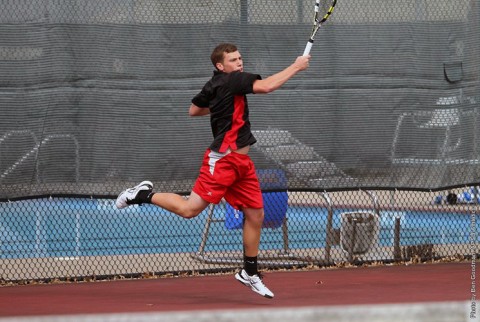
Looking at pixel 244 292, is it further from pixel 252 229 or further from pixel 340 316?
pixel 340 316

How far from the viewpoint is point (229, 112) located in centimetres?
615

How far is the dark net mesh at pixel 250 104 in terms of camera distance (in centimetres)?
713

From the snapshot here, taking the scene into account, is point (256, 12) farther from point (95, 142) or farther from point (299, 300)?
point (299, 300)

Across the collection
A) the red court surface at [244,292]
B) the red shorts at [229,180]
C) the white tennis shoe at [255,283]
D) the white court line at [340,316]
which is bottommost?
the red court surface at [244,292]

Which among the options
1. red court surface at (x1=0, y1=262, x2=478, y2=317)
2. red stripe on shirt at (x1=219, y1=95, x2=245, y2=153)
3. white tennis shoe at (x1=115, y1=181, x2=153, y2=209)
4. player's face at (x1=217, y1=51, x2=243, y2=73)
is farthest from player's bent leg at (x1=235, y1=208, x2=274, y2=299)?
player's face at (x1=217, y1=51, x2=243, y2=73)

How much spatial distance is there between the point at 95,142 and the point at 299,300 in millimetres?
1918

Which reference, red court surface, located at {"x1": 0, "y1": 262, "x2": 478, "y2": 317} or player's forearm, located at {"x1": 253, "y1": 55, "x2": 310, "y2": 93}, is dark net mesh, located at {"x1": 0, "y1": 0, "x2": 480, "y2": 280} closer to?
red court surface, located at {"x1": 0, "y1": 262, "x2": 478, "y2": 317}

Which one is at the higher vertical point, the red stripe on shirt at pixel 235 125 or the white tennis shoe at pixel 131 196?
the red stripe on shirt at pixel 235 125

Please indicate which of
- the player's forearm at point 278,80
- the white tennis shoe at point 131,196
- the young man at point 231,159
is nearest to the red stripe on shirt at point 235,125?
the young man at point 231,159

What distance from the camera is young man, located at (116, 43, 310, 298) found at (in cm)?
612

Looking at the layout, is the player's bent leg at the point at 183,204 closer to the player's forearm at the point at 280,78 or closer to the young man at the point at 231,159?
the young man at the point at 231,159

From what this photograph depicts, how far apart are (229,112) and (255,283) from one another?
1050mm

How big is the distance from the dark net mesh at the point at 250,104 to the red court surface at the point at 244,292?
458 mm

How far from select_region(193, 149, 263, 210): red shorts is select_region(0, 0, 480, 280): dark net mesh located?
50.2 inches
